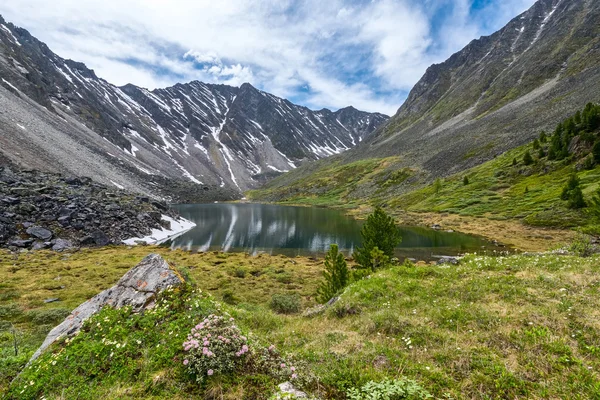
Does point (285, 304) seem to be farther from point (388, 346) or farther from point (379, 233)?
point (388, 346)

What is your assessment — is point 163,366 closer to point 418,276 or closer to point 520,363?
point 520,363

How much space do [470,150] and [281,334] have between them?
413 ft

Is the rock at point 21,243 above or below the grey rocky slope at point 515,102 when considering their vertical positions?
below

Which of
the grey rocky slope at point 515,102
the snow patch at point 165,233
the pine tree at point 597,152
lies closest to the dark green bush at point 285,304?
the snow patch at point 165,233

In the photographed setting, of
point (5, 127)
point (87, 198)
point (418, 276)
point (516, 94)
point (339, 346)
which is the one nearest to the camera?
point (339, 346)

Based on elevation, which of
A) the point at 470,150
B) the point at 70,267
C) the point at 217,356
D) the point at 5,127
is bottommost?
the point at 70,267

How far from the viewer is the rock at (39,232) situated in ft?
136

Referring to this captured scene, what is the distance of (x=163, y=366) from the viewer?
623cm

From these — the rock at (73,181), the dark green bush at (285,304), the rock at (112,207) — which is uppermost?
the rock at (73,181)

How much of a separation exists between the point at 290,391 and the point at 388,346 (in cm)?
357

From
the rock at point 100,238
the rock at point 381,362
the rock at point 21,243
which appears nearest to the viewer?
the rock at point 381,362

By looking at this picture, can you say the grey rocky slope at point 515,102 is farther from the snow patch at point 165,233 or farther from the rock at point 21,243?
the rock at point 21,243

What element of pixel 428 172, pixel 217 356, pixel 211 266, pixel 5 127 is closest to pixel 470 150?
pixel 428 172

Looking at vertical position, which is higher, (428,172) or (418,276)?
(428,172)
